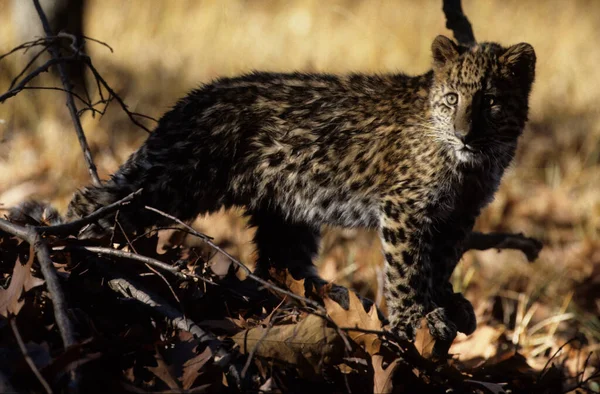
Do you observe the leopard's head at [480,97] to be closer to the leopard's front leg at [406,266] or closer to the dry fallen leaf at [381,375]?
the leopard's front leg at [406,266]

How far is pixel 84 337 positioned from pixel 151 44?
343 inches

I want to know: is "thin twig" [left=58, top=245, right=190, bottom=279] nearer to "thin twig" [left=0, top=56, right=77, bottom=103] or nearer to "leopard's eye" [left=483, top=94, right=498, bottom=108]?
"thin twig" [left=0, top=56, right=77, bottom=103]

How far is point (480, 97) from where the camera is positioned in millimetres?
3992

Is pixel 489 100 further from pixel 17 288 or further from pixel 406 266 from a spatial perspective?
pixel 17 288

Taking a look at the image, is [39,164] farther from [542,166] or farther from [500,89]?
[542,166]

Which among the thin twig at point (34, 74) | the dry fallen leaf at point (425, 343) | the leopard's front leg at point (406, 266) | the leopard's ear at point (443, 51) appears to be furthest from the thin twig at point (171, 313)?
the leopard's ear at point (443, 51)

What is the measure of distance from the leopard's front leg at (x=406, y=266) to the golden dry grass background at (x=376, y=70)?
0.78m

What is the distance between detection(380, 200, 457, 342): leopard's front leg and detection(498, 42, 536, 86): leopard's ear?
89 cm

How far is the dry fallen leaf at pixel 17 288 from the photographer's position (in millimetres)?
2598

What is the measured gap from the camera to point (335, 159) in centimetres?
441

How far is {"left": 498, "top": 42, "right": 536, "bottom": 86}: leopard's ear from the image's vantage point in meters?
4.12

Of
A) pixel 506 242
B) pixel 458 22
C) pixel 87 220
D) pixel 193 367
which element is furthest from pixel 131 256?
pixel 458 22

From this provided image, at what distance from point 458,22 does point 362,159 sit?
41.9 inches

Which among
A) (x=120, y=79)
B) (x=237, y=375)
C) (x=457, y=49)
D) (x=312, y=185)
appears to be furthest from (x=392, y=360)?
(x=120, y=79)
